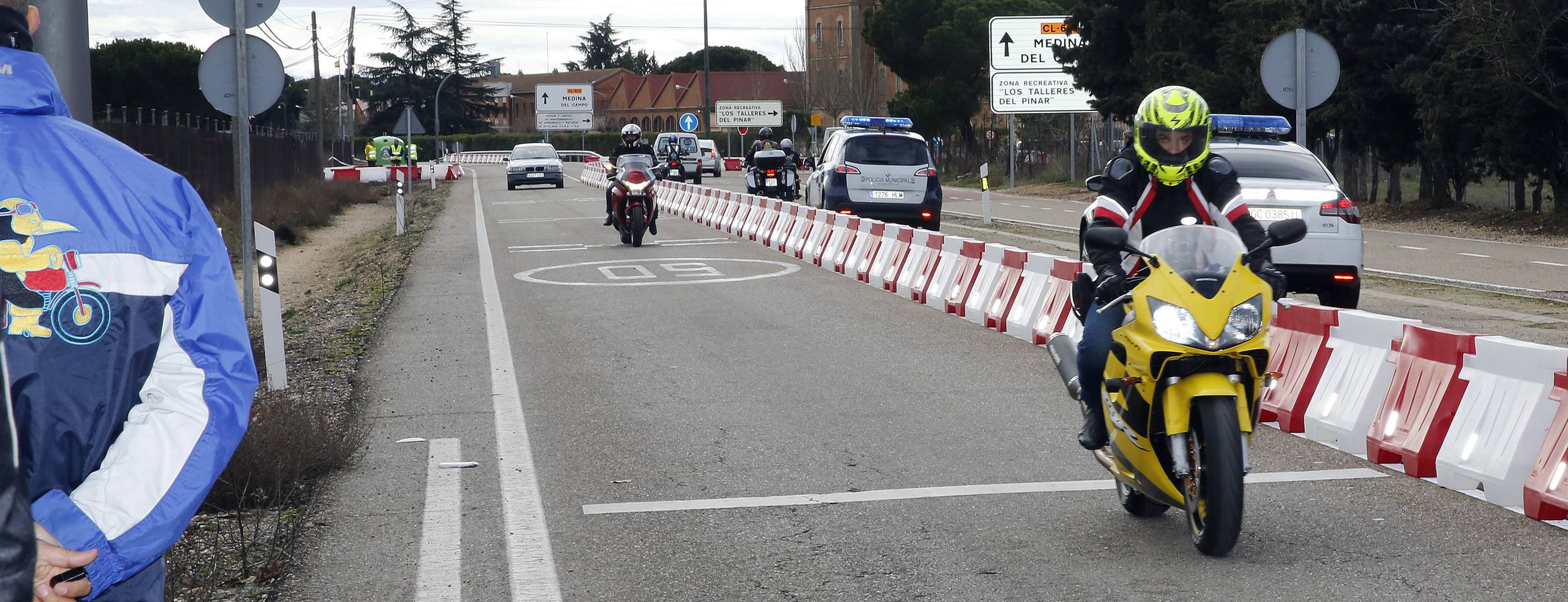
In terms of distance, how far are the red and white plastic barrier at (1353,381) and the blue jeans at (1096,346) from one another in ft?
6.78

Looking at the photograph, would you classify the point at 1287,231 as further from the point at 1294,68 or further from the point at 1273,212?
the point at 1294,68

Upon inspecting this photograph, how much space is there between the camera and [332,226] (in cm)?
3506

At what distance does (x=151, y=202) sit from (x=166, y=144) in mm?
29618


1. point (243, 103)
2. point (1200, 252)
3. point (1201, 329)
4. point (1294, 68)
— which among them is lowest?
point (1201, 329)

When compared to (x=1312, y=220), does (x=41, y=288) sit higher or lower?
higher

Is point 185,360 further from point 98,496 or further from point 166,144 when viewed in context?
point 166,144

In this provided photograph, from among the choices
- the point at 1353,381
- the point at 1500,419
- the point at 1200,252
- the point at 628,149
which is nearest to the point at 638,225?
the point at 628,149

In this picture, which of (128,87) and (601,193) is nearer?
(601,193)

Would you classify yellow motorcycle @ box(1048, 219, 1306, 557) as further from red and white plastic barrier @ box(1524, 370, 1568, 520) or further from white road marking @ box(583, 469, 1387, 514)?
red and white plastic barrier @ box(1524, 370, 1568, 520)

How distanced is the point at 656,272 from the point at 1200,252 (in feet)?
42.6

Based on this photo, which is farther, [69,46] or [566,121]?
[566,121]

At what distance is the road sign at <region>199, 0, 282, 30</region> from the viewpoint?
37.7 ft

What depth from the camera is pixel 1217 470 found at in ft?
16.8

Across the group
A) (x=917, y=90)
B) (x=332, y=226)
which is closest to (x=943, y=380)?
(x=332, y=226)
